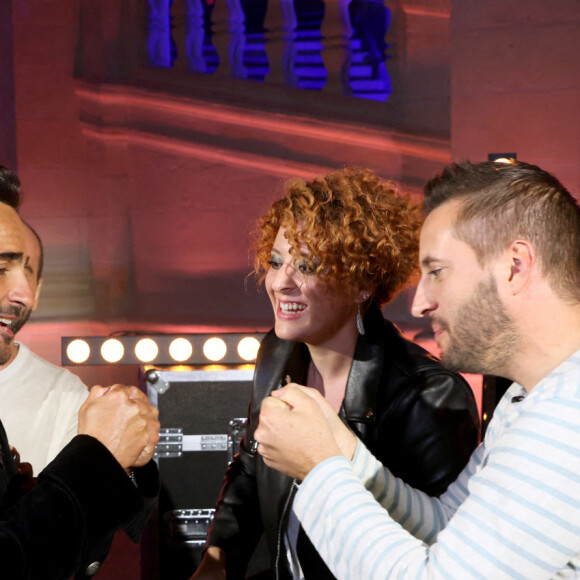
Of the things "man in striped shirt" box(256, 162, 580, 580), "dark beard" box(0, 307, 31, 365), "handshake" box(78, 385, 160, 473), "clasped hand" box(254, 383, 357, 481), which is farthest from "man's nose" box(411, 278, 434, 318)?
Result: "dark beard" box(0, 307, 31, 365)

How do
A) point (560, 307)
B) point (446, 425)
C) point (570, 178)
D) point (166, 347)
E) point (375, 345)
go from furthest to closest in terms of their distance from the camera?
point (570, 178), point (166, 347), point (375, 345), point (446, 425), point (560, 307)

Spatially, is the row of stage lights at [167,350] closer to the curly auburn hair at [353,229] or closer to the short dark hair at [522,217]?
the curly auburn hair at [353,229]

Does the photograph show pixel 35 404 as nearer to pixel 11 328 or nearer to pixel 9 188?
pixel 11 328

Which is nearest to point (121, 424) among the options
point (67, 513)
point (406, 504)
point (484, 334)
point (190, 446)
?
point (67, 513)

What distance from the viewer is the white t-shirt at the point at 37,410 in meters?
1.95

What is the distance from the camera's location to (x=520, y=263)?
1.05m

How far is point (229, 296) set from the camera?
3879mm

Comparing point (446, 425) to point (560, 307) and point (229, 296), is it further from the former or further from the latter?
point (229, 296)

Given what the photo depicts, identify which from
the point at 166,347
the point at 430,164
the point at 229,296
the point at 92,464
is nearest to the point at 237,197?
the point at 229,296

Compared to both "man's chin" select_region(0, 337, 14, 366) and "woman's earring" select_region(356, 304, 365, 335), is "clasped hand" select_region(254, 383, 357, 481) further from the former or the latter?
"man's chin" select_region(0, 337, 14, 366)

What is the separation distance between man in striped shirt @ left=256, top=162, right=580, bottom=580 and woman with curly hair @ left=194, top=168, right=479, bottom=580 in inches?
10.4

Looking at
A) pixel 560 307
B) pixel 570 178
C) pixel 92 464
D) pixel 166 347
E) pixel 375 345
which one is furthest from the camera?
pixel 570 178

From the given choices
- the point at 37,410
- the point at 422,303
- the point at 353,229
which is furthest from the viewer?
the point at 37,410

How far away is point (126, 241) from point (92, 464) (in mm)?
2801
